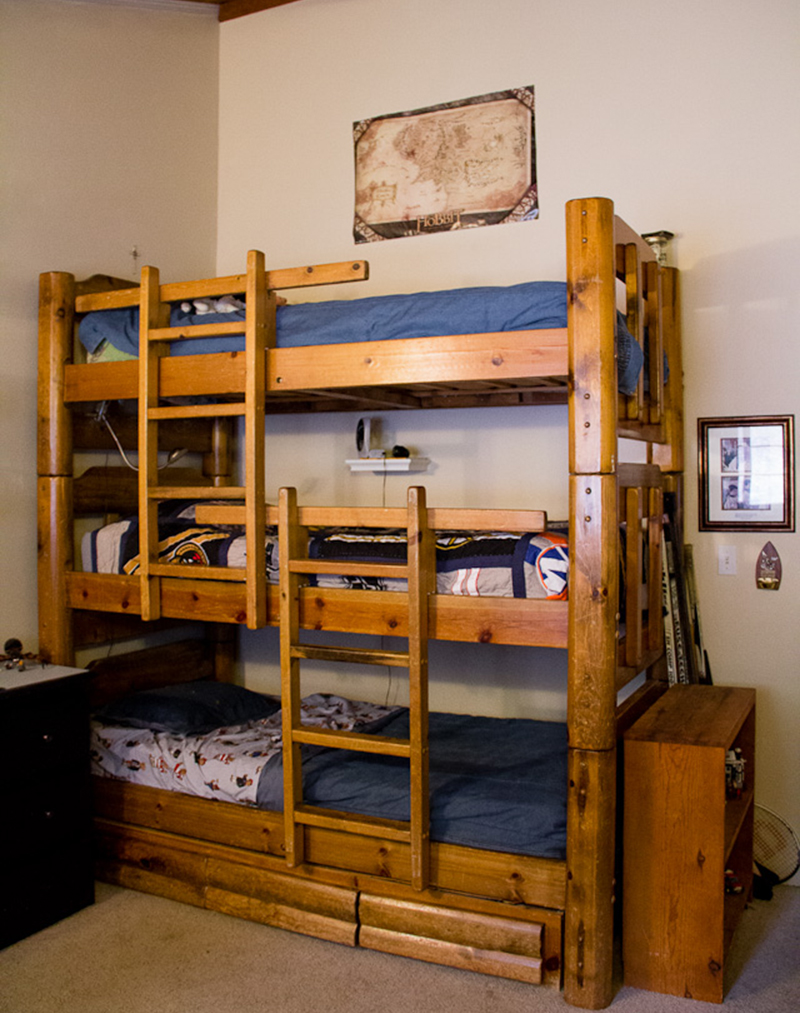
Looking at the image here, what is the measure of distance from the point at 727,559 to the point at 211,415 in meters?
1.89

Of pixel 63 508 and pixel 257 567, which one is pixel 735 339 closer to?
pixel 257 567

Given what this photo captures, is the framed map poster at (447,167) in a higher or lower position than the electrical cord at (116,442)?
higher

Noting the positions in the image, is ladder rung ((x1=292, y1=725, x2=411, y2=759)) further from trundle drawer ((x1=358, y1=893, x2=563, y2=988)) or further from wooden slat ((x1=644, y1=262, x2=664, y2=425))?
wooden slat ((x1=644, y1=262, x2=664, y2=425))

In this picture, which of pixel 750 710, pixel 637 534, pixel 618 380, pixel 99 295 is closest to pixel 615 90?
pixel 618 380

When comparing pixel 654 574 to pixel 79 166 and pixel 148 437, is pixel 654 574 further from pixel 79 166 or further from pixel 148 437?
pixel 79 166

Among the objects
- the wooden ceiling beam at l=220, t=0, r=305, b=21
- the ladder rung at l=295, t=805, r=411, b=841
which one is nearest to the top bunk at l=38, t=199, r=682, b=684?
the ladder rung at l=295, t=805, r=411, b=841

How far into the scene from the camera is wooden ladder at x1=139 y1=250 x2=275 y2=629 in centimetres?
267

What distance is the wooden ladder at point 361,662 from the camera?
2.43 metres

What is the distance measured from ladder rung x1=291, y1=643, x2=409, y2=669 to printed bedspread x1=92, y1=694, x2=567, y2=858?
40 centimetres

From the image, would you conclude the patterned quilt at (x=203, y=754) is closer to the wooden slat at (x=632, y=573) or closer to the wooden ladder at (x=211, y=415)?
the wooden ladder at (x=211, y=415)

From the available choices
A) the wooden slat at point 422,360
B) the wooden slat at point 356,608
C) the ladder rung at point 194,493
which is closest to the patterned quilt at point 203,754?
the wooden slat at point 356,608

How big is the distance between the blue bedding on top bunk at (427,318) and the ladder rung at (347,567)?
662 millimetres

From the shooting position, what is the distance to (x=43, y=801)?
2717 mm

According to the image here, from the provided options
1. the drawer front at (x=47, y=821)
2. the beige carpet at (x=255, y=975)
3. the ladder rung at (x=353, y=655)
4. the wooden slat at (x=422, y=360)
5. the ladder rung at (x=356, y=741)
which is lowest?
the beige carpet at (x=255, y=975)
